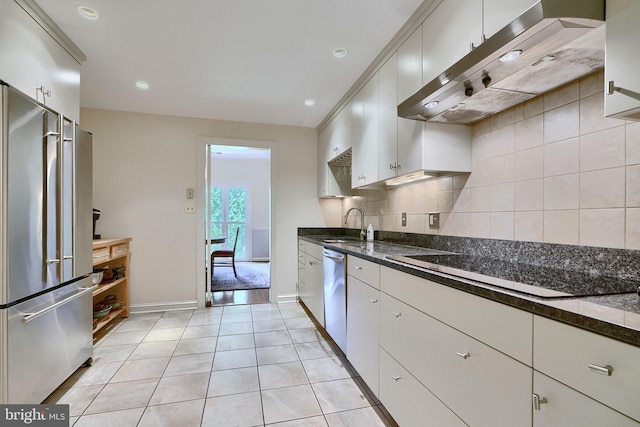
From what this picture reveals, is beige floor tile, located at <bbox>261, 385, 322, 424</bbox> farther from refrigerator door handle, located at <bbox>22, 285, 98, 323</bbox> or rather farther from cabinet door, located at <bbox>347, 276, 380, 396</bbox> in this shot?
refrigerator door handle, located at <bbox>22, 285, 98, 323</bbox>

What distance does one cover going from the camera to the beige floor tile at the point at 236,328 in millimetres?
2777

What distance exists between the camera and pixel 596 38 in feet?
3.11

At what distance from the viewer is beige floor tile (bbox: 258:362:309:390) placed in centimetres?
190

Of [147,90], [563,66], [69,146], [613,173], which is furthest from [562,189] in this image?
[147,90]

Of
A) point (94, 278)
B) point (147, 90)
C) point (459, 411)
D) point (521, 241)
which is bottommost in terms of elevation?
point (459, 411)

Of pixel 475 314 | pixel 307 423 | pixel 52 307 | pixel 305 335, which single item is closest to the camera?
pixel 475 314

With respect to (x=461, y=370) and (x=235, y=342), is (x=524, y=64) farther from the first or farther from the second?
(x=235, y=342)

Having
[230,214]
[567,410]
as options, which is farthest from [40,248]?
[230,214]

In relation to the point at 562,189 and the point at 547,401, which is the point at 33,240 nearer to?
the point at 547,401

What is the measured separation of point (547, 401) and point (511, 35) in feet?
3.63

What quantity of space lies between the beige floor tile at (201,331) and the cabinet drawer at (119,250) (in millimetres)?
1039

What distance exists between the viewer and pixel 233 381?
6.36 ft

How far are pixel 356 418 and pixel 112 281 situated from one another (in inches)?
107

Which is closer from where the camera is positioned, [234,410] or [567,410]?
[567,410]
